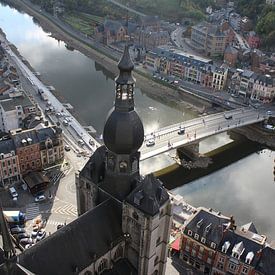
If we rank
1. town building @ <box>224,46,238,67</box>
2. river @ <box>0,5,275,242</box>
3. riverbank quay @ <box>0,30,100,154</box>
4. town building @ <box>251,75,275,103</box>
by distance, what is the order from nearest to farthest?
1. river @ <box>0,5,275,242</box>
2. riverbank quay @ <box>0,30,100,154</box>
3. town building @ <box>251,75,275,103</box>
4. town building @ <box>224,46,238,67</box>

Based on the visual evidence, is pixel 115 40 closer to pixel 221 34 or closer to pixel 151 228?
pixel 221 34

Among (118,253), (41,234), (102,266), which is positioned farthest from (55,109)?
(102,266)

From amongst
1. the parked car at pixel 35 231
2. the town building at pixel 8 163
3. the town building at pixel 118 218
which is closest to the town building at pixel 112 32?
the town building at pixel 8 163

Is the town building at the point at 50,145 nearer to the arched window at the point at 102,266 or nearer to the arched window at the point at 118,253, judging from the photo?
the arched window at the point at 118,253

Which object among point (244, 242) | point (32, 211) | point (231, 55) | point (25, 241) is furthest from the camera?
point (231, 55)

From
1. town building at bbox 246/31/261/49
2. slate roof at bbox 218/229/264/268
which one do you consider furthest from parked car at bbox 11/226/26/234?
town building at bbox 246/31/261/49

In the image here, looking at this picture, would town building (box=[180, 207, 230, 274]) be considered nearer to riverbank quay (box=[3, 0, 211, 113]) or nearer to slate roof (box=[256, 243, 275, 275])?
slate roof (box=[256, 243, 275, 275])

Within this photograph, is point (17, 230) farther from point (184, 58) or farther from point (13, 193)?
point (184, 58)
